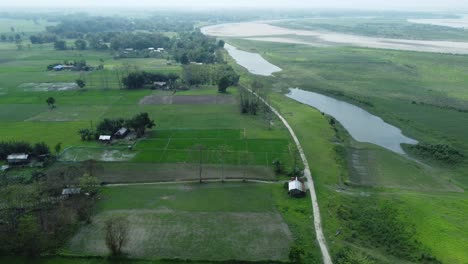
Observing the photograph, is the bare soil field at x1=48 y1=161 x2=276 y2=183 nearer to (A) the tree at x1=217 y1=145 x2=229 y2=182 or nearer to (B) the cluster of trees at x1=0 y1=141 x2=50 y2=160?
(A) the tree at x1=217 y1=145 x2=229 y2=182

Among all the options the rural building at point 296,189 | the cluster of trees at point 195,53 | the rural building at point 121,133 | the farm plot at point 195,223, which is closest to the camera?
the farm plot at point 195,223

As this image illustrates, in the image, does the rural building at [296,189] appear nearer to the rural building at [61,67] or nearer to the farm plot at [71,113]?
the farm plot at [71,113]

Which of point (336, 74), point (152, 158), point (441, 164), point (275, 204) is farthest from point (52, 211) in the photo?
point (336, 74)

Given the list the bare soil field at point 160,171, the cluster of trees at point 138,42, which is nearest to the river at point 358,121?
the bare soil field at point 160,171

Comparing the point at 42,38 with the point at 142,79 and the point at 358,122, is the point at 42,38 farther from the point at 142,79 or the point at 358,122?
the point at 358,122

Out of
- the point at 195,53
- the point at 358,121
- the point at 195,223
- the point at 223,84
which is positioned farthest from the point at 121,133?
the point at 195,53

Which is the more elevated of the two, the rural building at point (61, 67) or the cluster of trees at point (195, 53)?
the cluster of trees at point (195, 53)
